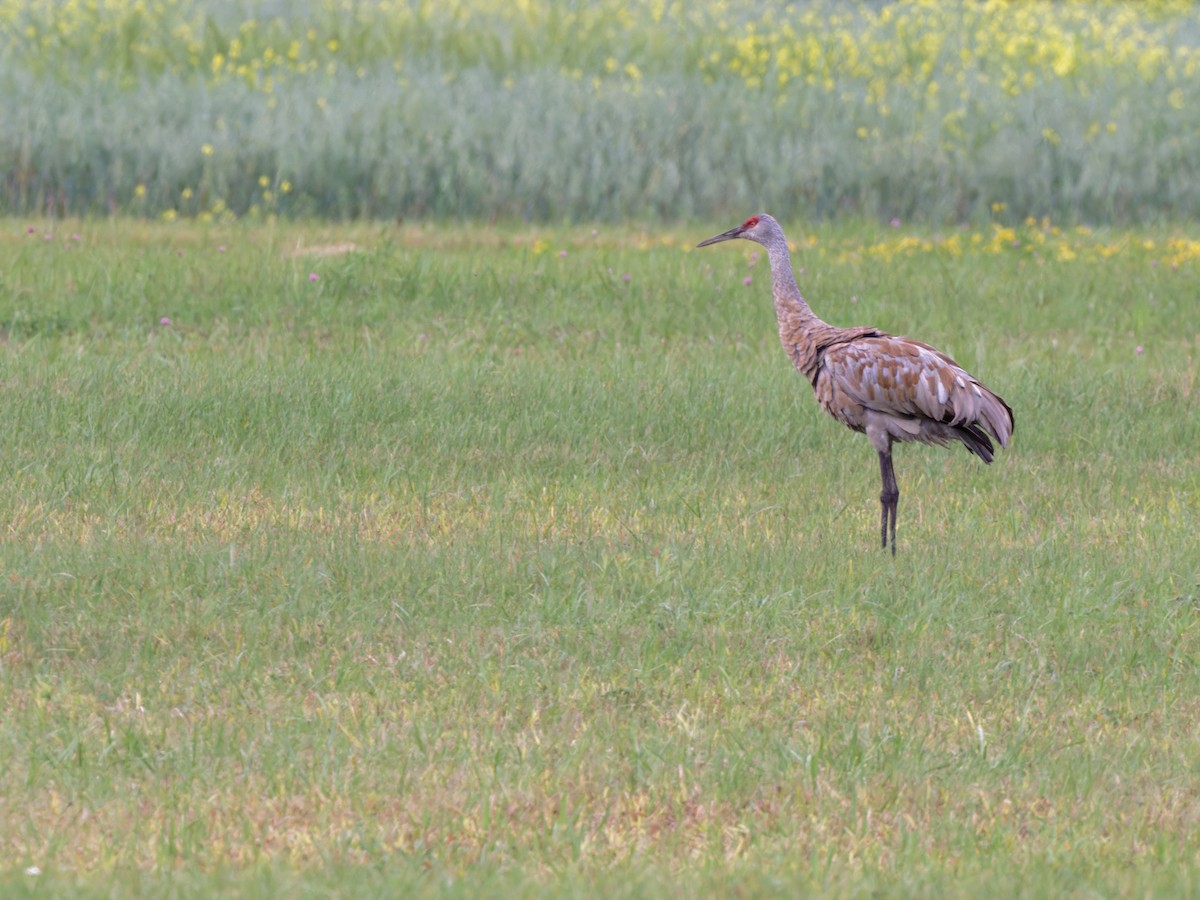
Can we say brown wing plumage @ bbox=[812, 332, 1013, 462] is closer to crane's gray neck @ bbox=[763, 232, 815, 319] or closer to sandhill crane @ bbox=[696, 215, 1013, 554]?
sandhill crane @ bbox=[696, 215, 1013, 554]

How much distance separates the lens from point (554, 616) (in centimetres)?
689

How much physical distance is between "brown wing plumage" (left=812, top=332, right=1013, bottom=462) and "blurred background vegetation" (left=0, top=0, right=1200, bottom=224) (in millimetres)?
9601

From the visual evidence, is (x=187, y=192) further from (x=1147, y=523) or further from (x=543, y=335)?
(x=1147, y=523)

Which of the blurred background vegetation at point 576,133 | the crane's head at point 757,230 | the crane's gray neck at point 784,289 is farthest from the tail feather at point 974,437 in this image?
the blurred background vegetation at point 576,133

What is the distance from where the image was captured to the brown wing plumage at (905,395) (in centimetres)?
812

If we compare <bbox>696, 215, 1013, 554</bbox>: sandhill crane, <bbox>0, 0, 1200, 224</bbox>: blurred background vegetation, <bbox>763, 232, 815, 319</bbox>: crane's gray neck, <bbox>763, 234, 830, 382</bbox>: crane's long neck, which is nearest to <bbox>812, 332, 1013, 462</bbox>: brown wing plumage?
<bbox>696, 215, 1013, 554</bbox>: sandhill crane

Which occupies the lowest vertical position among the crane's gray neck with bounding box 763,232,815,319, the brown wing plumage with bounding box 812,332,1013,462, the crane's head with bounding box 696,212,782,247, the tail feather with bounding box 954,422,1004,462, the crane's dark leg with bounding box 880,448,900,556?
the crane's dark leg with bounding box 880,448,900,556

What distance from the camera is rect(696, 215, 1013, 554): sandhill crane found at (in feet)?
26.6

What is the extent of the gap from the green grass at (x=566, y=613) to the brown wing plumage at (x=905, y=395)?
0.49 metres

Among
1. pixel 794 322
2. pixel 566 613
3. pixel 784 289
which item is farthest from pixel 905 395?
pixel 566 613

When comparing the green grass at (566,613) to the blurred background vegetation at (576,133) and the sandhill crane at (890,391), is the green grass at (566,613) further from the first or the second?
the blurred background vegetation at (576,133)

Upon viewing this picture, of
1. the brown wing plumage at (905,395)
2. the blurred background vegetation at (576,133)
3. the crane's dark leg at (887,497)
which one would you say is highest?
the brown wing plumage at (905,395)

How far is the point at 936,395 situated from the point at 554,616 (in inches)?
90.3

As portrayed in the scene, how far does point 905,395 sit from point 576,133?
10.6 metres
